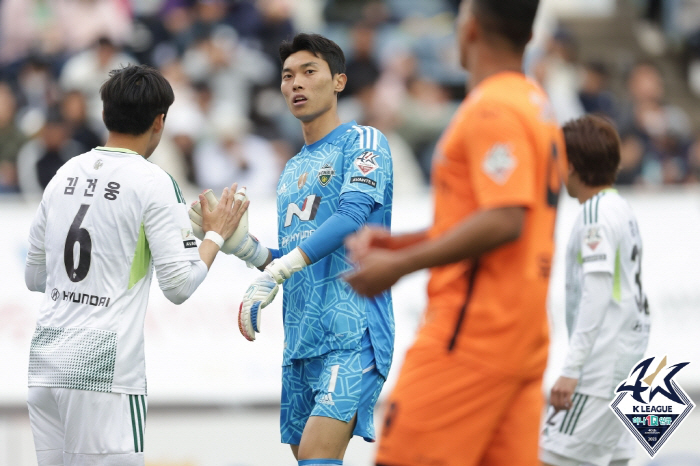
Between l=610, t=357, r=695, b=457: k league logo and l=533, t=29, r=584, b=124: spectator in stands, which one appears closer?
l=610, t=357, r=695, b=457: k league logo

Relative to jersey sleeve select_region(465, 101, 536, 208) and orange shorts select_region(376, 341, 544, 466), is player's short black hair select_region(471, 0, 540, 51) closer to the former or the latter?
jersey sleeve select_region(465, 101, 536, 208)

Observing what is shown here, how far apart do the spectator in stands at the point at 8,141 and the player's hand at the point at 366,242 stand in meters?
8.35

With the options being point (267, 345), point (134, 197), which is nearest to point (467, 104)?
point (134, 197)

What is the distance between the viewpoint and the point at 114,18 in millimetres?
14039

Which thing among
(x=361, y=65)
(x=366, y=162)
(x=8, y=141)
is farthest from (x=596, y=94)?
(x=366, y=162)

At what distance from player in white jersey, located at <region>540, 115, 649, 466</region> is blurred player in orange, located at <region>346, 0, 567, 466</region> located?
7.00 ft

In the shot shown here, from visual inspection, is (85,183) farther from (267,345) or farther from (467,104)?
(267,345)

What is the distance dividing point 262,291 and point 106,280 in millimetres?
866

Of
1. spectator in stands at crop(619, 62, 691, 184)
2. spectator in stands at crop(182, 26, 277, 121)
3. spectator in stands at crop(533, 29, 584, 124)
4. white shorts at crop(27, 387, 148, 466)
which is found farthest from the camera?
spectator in stands at crop(533, 29, 584, 124)

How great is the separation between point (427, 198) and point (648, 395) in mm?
4039

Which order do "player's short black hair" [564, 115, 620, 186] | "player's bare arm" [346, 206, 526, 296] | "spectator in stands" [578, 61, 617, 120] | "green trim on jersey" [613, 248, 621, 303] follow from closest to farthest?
1. "player's bare arm" [346, 206, 526, 296]
2. "green trim on jersey" [613, 248, 621, 303]
3. "player's short black hair" [564, 115, 620, 186]
4. "spectator in stands" [578, 61, 617, 120]

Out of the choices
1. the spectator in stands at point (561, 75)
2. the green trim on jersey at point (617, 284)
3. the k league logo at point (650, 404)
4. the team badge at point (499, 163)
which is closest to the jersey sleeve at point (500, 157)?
the team badge at point (499, 163)

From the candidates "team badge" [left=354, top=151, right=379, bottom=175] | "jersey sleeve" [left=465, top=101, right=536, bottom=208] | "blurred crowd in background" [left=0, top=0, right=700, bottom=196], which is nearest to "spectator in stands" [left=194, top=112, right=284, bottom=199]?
"blurred crowd in background" [left=0, top=0, right=700, bottom=196]

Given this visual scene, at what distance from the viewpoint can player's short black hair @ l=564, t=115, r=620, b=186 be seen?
5.75 meters
